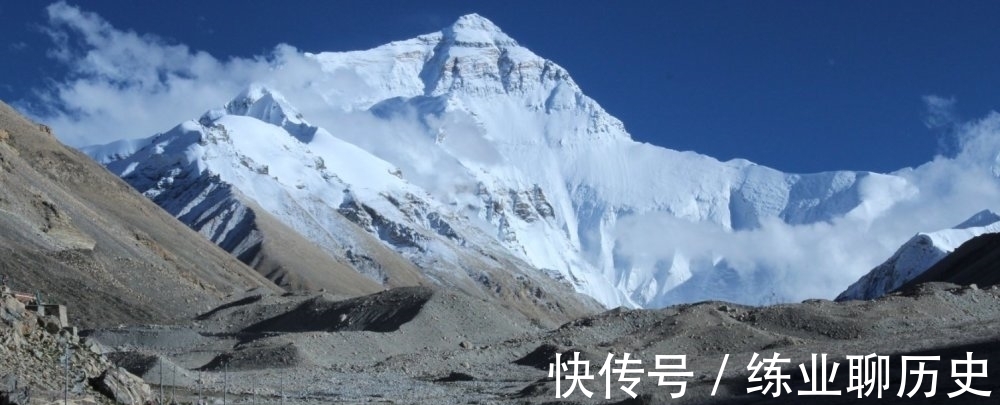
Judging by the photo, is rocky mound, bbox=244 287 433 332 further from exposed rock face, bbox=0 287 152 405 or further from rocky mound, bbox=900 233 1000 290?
exposed rock face, bbox=0 287 152 405

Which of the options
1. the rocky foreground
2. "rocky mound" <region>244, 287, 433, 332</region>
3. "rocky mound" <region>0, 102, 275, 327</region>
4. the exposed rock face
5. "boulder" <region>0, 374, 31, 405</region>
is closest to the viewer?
"boulder" <region>0, 374, 31, 405</region>

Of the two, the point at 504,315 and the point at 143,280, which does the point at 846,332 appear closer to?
the point at 504,315

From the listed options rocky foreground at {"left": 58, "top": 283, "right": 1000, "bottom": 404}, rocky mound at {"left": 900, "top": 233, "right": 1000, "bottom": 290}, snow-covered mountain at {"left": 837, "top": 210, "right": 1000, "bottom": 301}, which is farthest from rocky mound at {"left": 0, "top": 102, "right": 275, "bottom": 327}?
snow-covered mountain at {"left": 837, "top": 210, "right": 1000, "bottom": 301}

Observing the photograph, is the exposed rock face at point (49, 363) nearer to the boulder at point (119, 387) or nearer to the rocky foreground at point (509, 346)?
the boulder at point (119, 387)

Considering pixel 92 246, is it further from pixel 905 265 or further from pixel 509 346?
pixel 905 265

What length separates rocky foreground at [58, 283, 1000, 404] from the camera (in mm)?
46500

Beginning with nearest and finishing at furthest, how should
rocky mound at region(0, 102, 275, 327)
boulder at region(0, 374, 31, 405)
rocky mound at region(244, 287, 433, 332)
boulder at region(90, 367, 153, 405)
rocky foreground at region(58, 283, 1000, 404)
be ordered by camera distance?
1. boulder at region(0, 374, 31, 405)
2. boulder at region(90, 367, 153, 405)
3. rocky foreground at region(58, 283, 1000, 404)
4. rocky mound at region(244, 287, 433, 332)
5. rocky mound at region(0, 102, 275, 327)

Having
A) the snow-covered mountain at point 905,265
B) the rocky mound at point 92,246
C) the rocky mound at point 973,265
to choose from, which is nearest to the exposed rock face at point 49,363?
the rocky mound at point 92,246

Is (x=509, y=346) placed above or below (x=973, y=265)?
below

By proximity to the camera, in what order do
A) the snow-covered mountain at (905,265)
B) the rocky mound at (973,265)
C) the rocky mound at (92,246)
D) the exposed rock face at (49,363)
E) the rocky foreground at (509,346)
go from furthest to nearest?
1. the snow-covered mountain at (905,265)
2. the rocky mound at (973,265)
3. the rocky mound at (92,246)
4. the rocky foreground at (509,346)
5. the exposed rock face at (49,363)

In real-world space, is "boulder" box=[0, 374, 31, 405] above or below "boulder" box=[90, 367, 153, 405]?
below

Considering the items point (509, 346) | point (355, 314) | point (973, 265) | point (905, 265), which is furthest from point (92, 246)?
point (905, 265)

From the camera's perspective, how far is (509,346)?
67562 mm

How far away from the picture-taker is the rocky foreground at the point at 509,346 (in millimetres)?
46500
